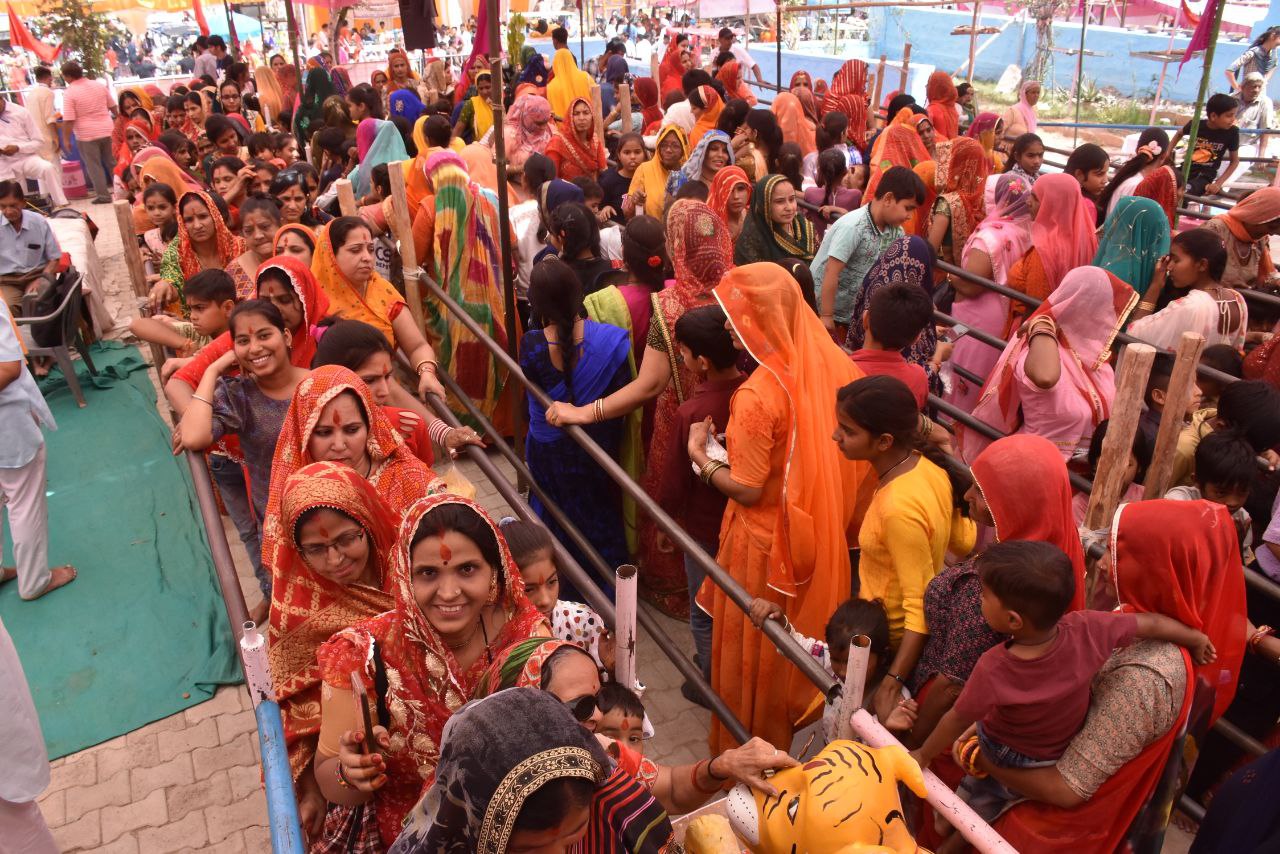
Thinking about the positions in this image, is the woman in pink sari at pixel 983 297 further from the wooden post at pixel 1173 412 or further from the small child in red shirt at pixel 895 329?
the wooden post at pixel 1173 412

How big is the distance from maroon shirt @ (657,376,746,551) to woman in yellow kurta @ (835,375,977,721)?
68cm

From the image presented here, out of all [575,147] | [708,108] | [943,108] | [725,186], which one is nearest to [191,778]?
[725,186]

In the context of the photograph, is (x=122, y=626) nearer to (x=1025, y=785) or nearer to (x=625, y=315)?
(x=625, y=315)

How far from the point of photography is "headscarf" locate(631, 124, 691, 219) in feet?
21.4

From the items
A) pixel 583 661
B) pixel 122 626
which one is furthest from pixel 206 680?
pixel 583 661

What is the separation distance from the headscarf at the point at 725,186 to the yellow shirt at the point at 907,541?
2867 mm

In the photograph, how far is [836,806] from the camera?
1483 millimetres

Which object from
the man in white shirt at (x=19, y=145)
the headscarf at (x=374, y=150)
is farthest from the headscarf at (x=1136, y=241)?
the man in white shirt at (x=19, y=145)

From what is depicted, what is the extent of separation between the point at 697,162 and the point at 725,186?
0.98m

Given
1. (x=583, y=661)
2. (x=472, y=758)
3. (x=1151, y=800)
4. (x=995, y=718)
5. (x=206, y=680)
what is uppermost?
(x=472, y=758)

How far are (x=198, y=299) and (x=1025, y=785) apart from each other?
395 cm

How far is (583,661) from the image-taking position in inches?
73.6

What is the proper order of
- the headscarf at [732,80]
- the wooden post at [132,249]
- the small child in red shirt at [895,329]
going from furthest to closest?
1. the headscarf at [732,80]
2. the wooden post at [132,249]
3. the small child in red shirt at [895,329]

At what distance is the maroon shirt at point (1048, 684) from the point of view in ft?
6.29
